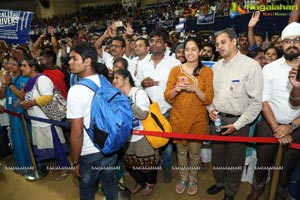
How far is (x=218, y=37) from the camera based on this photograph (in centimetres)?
221

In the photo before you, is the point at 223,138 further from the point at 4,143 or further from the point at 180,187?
the point at 4,143

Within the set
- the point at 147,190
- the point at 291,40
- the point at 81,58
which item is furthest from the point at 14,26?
the point at 291,40

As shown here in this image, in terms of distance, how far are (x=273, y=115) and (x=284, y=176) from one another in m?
0.62

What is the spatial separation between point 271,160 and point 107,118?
1.68 meters

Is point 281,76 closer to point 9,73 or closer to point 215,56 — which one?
point 215,56

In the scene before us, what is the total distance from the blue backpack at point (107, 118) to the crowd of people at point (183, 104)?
70mm

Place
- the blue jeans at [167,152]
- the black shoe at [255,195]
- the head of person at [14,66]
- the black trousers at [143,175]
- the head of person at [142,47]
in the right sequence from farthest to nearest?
1. the head of person at [142,47]
2. the head of person at [14,66]
3. the blue jeans at [167,152]
4. the black trousers at [143,175]
5. the black shoe at [255,195]

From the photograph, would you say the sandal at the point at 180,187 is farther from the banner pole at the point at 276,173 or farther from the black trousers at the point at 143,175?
the banner pole at the point at 276,173

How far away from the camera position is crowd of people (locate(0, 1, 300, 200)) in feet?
6.31

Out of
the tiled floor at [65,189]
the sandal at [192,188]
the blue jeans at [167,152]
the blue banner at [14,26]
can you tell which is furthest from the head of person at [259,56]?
the blue banner at [14,26]

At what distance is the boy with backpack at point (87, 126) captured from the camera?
67.2 inches

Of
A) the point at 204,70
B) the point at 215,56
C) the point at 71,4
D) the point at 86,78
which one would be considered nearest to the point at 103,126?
the point at 86,78

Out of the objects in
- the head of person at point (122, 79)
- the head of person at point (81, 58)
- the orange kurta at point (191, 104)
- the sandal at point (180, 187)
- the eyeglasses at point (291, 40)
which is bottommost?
the sandal at point (180, 187)

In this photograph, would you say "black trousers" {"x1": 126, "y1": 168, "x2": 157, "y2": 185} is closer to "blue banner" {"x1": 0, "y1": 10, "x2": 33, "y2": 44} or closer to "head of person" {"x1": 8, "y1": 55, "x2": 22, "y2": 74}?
"head of person" {"x1": 8, "y1": 55, "x2": 22, "y2": 74}
